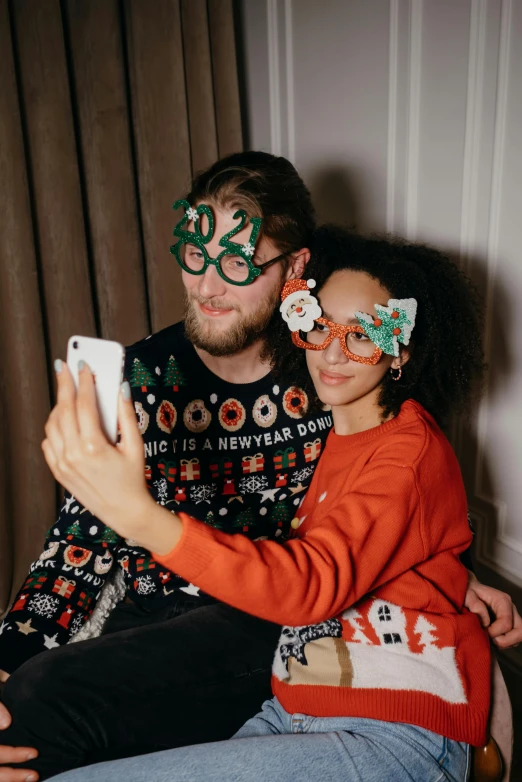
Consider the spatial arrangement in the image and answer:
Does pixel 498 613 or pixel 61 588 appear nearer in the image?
pixel 498 613

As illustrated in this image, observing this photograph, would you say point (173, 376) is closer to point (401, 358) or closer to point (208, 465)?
point (208, 465)

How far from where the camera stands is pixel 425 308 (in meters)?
1.33

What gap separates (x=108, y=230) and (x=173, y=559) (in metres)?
1.70

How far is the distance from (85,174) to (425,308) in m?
1.46

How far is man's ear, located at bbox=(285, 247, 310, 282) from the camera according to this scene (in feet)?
5.32

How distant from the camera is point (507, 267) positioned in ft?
5.50

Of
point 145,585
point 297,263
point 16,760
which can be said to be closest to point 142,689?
point 16,760

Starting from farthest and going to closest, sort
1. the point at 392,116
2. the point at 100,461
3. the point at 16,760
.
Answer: the point at 392,116 → the point at 16,760 → the point at 100,461

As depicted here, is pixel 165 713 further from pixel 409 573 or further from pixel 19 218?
pixel 19 218

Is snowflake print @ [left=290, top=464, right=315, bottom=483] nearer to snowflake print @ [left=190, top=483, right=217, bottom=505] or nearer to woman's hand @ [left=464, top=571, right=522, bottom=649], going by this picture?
snowflake print @ [left=190, top=483, right=217, bottom=505]

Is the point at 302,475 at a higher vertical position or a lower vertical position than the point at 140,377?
lower

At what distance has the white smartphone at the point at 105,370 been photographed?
0.90 meters

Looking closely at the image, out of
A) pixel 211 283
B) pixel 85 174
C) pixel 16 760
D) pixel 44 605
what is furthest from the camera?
pixel 85 174

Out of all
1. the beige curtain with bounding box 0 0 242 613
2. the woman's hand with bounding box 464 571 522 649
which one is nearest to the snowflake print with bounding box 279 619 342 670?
the woman's hand with bounding box 464 571 522 649
